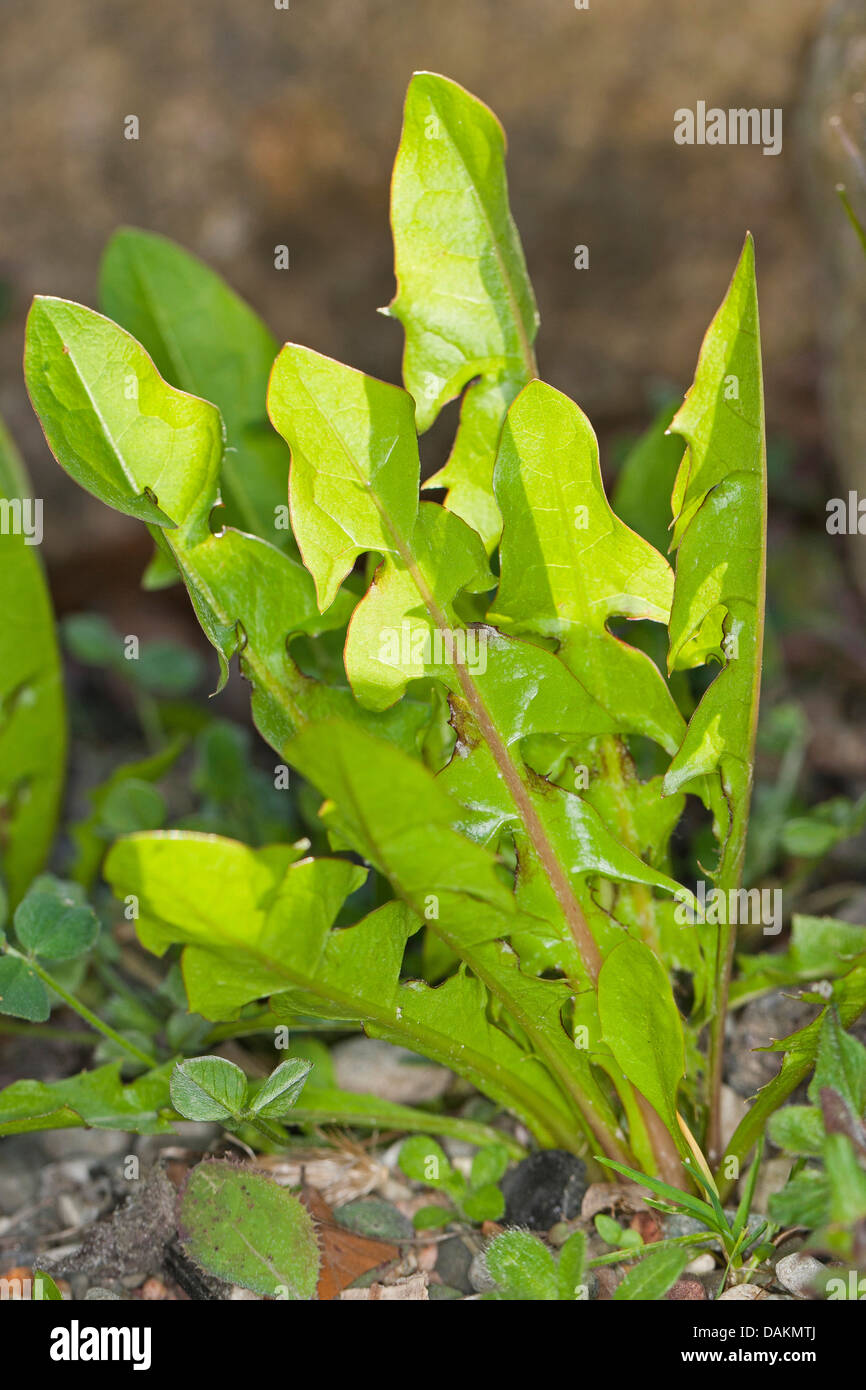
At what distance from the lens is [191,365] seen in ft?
5.07

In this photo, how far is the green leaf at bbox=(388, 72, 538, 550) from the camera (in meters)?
1.13

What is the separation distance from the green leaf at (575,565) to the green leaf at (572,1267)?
1.57 ft

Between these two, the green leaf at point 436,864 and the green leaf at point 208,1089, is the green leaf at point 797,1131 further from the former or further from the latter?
the green leaf at point 208,1089

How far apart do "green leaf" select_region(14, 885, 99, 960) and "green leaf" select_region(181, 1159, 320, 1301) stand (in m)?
0.28

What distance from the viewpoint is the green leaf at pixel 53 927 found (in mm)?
1202

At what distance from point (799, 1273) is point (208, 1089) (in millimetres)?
579

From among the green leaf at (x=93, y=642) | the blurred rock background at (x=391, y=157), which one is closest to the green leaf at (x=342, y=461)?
the green leaf at (x=93, y=642)

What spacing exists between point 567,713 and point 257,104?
1.44 meters

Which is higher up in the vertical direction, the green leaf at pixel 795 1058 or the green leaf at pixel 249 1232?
the green leaf at pixel 795 1058

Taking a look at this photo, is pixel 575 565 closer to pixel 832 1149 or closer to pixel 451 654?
pixel 451 654

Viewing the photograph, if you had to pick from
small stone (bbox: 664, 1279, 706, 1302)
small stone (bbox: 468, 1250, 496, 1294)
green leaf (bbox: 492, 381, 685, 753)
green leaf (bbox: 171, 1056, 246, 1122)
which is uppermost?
green leaf (bbox: 492, 381, 685, 753)

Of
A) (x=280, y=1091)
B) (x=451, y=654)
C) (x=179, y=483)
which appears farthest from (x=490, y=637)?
(x=280, y=1091)
